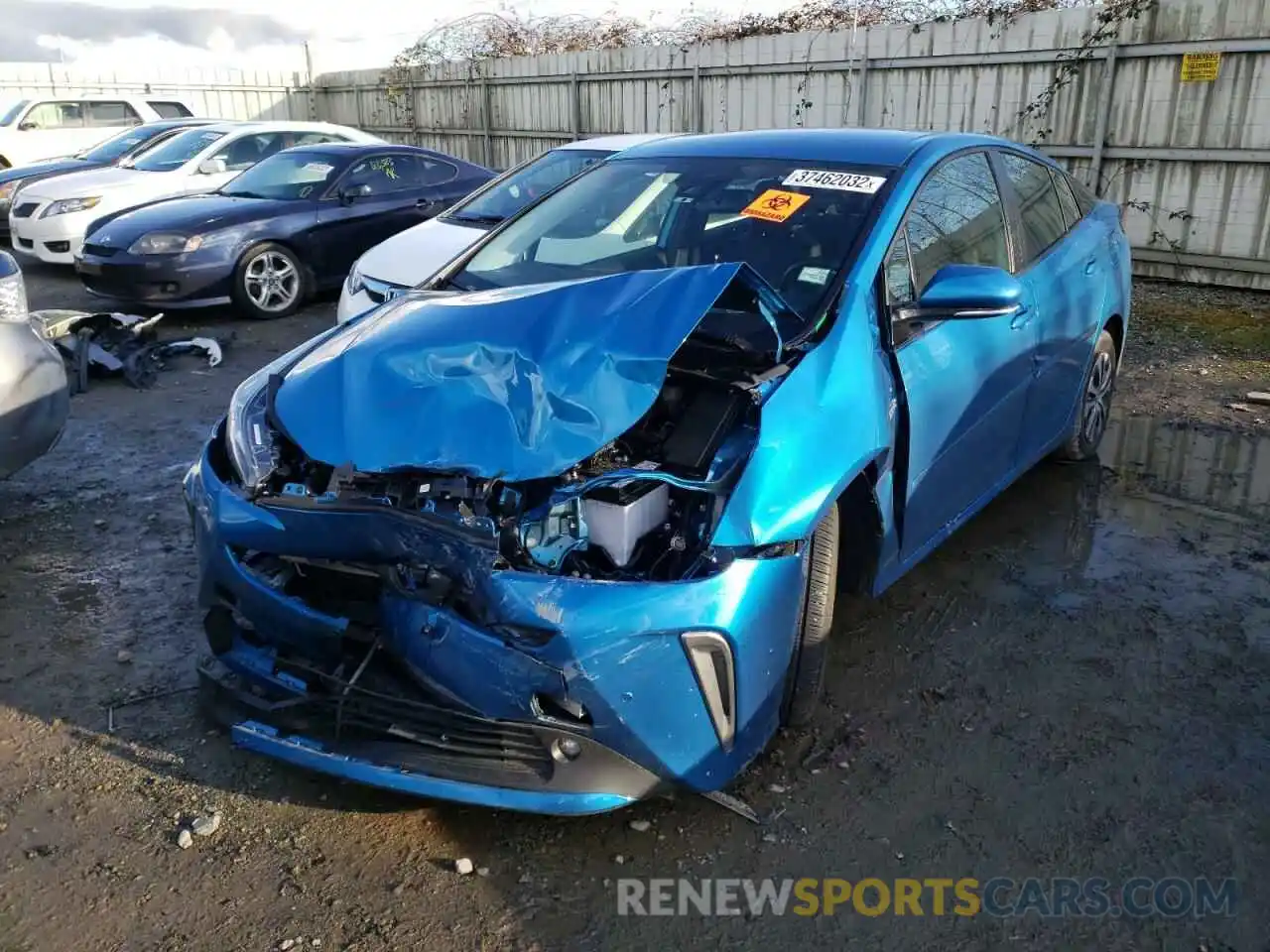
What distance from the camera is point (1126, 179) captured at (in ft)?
30.8

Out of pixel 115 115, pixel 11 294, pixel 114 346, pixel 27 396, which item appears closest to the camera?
pixel 27 396

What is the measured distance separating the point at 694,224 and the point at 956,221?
95 centimetres

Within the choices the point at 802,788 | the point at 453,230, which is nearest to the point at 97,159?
the point at 453,230

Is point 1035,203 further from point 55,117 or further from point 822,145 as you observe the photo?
point 55,117

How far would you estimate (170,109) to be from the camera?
15922mm

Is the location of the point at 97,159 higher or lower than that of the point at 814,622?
higher

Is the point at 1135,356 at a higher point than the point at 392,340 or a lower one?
lower

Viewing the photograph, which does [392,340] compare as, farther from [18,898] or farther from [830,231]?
[18,898]

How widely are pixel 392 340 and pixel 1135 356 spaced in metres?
6.04

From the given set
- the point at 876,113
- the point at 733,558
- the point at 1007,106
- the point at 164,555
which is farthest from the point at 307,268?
the point at 733,558

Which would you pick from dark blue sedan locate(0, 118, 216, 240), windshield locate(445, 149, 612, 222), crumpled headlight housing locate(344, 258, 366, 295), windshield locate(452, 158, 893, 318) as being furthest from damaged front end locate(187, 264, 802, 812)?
dark blue sedan locate(0, 118, 216, 240)

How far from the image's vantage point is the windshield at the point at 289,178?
29.2 ft

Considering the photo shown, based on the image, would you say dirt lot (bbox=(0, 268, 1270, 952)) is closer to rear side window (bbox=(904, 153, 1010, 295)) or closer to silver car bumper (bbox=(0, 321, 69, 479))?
silver car bumper (bbox=(0, 321, 69, 479))

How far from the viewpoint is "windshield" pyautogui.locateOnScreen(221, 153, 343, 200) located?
890 centimetres
